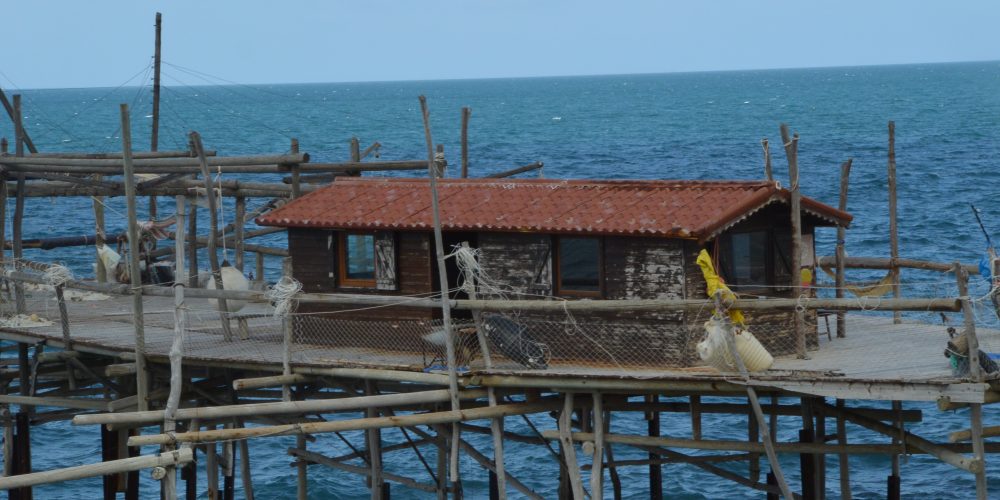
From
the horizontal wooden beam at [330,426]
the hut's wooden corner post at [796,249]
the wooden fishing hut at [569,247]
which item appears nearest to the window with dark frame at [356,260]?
the wooden fishing hut at [569,247]

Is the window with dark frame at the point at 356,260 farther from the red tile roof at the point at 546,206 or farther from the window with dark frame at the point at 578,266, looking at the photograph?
the window with dark frame at the point at 578,266

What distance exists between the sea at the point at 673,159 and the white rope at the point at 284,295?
25.8ft

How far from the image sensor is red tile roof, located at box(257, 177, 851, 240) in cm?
1867

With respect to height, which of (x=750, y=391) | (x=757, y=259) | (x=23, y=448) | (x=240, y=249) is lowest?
(x=23, y=448)

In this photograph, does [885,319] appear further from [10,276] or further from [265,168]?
A: [10,276]

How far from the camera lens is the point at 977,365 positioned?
53.8 ft

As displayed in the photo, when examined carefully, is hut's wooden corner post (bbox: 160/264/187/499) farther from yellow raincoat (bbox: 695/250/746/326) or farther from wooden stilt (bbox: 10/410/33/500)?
yellow raincoat (bbox: 695/250/746/326)

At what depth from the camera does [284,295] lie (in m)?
19.5

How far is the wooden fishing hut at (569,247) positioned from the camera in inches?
733

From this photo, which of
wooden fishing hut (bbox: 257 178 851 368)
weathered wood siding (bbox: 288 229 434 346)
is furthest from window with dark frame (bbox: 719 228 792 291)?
weathered wood siding (bbox: 288 229 434 346)

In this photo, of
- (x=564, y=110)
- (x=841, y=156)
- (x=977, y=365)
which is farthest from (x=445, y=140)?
(x=977, y=365)

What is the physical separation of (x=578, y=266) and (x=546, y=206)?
A: 39.2 inches

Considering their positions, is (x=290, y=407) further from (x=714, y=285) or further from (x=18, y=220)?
(x=18, y=220)

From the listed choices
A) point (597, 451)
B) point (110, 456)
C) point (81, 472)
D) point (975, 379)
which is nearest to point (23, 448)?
point (110, 456)
